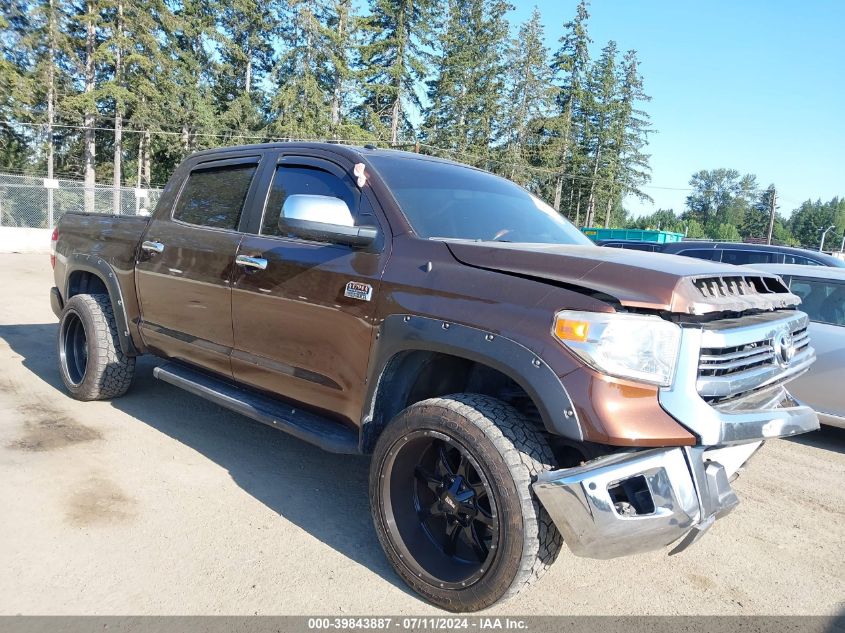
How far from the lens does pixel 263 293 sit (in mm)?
3543

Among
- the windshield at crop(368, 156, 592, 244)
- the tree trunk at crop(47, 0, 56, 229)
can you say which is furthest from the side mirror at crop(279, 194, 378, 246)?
the tree trunk at crop(47, 0, 56, 229)

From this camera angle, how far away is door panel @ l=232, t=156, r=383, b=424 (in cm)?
308

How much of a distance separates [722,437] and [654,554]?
125 cm

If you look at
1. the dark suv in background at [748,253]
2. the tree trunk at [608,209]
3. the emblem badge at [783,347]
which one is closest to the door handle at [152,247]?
the emblem badge at [783,347]

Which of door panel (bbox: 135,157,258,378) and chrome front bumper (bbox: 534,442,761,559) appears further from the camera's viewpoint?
door panel (bbox: 135,157,258,378)

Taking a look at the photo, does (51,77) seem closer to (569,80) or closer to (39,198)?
(39,198)

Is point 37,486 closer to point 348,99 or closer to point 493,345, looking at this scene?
point 493,345

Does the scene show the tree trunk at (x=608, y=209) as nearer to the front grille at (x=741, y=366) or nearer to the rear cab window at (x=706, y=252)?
the rear cab window at (x=706, y=252)

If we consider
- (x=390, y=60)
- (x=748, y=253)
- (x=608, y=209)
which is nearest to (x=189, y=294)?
(x=748, y=253)

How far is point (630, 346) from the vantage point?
2.27 meters

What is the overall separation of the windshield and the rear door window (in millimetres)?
1060

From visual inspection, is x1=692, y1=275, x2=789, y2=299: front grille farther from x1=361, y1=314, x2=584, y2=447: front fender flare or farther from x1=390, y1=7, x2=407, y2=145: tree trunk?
x1=390, y1=7, x2=407, y2=145: tree trunk

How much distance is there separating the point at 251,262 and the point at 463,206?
1.27 meters

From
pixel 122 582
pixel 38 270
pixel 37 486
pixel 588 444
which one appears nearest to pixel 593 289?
pixel 588 444
